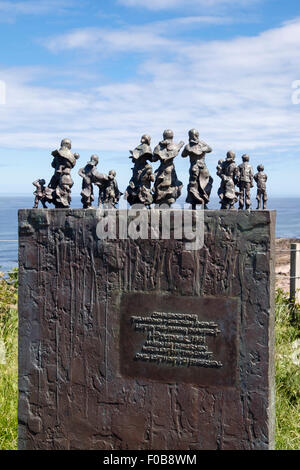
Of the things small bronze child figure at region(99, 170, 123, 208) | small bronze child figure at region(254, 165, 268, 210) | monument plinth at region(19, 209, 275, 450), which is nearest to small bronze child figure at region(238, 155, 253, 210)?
small bronze child figure at region(254, 165, 268, 210)

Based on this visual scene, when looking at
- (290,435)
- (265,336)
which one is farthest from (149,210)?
(290,435)

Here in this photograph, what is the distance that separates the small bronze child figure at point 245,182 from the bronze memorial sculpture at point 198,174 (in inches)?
21.3

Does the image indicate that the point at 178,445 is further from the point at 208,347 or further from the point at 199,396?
the point at 208,347

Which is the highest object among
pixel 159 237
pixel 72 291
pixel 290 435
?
pixel 159 237

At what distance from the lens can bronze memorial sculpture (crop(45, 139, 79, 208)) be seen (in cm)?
466

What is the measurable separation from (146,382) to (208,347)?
579 millimetres

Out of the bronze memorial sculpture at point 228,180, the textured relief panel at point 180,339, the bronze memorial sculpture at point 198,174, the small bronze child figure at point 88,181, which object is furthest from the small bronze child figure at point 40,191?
the bronze memorial sculpture at point 228,180

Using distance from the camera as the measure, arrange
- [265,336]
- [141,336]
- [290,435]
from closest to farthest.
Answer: [265,336] → [141,336] → [290,435]

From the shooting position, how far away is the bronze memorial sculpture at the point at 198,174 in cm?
440

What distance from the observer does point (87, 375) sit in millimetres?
4488

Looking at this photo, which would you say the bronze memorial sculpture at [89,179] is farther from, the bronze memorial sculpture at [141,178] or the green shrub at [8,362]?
the green shrub at [8,362]

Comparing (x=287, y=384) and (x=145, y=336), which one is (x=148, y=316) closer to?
(x=145, y=336)

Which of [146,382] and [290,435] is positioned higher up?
[146,382]
